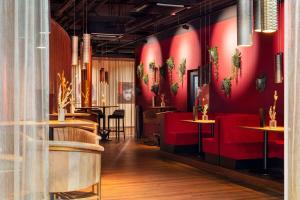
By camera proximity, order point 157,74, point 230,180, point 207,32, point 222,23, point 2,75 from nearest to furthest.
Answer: point 2,75 < point 230,180 < point 222,23 < point 207,32 < point 157,74

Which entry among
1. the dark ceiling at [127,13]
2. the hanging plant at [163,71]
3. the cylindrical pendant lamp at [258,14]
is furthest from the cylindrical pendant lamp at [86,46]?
the hanging plant at [163,71]

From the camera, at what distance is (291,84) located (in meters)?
2.41

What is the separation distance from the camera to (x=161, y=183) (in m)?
6.23

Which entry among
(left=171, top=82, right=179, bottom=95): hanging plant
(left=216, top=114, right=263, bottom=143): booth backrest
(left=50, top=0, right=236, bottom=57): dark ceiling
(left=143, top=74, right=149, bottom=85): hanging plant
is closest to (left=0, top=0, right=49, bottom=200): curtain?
(left=216, top=114, right=263, bottom=143): booth backrest

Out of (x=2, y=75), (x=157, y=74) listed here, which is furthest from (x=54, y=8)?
(x=2, y=75)

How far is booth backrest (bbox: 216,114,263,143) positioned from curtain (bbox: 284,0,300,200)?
481cm

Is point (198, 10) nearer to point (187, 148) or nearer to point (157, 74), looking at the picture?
point (157, 74)

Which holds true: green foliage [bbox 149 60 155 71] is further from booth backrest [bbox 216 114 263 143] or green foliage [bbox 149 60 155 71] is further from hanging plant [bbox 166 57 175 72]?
booth backrest [bbox 216 114 263 143]

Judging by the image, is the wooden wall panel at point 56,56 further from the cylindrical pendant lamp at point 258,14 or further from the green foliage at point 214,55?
the cylindrical pendant lamp at point 258,14

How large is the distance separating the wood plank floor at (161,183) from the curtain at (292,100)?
2931 mm

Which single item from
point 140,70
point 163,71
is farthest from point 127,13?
point 140,70

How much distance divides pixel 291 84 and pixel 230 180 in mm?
4419

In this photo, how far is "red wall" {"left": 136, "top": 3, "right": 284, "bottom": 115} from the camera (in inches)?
302

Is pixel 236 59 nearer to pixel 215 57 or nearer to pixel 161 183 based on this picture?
pixel 215 57
